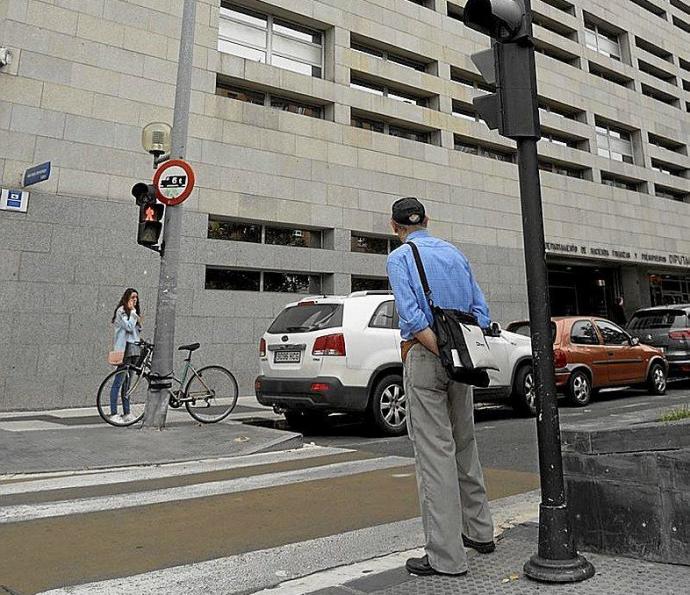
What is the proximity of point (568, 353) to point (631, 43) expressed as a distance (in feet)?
69.8

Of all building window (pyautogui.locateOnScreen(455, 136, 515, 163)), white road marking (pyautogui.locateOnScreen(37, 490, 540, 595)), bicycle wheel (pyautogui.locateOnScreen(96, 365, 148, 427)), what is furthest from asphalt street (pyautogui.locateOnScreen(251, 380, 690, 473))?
building window (pyautogui.locateOnScreen(455, 136, 515, 163))

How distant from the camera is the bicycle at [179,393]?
27.7ft

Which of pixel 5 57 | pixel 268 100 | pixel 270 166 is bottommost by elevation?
pixel 270 166

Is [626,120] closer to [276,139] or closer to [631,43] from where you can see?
[631,43]

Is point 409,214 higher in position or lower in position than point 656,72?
lower

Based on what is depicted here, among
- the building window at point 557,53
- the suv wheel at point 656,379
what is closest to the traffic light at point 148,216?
the suv wheel at point 656,379

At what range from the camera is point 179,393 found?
8.74 metres

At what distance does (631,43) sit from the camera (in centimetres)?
2569

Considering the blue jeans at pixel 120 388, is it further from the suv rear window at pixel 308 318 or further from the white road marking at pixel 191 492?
the white road marking at pixel 191 492

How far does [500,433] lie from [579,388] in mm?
3204

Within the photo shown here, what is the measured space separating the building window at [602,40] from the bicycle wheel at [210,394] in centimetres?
2217

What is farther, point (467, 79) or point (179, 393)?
point (467, 79)

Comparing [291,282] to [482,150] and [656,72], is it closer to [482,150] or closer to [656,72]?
[482,150]

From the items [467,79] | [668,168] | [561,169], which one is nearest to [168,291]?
[467,79]
